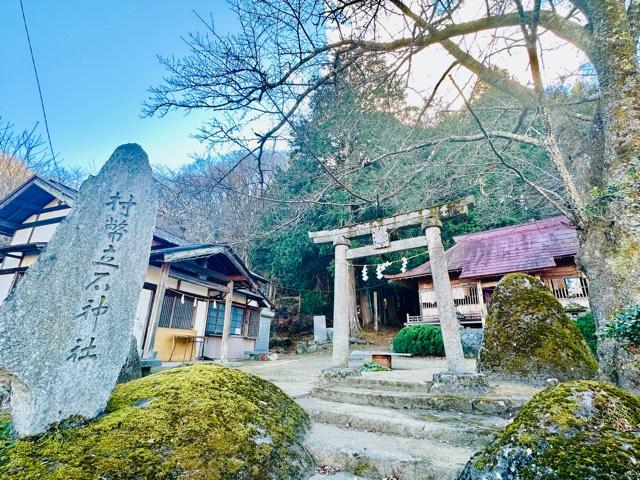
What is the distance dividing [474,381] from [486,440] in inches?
69.3

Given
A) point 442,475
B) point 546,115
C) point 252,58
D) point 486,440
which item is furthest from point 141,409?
point 546,115

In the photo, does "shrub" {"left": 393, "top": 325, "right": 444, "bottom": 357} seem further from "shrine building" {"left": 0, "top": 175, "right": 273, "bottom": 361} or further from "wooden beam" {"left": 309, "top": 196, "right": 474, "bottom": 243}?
"wooden beam" {"left": 309, "top": 196, "right": 474, "bottom": 243}

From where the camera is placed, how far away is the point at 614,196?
361 centimetres

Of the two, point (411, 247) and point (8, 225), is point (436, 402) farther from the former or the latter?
point (8, 225)

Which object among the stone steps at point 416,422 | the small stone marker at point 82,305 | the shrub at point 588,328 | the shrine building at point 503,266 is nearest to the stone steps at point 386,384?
the stone steps at point 416,422

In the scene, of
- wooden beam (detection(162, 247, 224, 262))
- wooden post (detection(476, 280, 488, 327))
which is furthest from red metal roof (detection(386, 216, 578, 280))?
wooden beam (detection(162, 247, 224, 262))

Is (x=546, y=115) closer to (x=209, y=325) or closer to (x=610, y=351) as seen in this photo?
(x=610, y=351)

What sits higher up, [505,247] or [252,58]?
[505,247]

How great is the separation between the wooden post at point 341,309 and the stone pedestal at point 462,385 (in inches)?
79.6

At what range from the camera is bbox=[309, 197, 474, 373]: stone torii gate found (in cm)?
547

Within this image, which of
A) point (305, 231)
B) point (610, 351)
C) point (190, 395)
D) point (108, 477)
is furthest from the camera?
Answer: point (305, 231)

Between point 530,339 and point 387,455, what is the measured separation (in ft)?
13.0

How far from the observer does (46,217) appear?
11.7m

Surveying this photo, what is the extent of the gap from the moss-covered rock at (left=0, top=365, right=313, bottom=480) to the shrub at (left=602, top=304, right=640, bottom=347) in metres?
2.61
